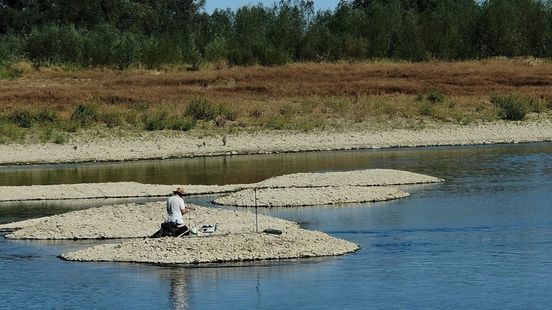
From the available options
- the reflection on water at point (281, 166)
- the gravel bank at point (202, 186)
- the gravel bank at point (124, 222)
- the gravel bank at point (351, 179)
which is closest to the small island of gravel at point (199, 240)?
the gravel bank at point (124, 222)

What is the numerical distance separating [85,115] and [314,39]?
86.0ft

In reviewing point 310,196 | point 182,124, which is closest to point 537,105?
point 182,124

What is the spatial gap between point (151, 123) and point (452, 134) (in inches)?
598

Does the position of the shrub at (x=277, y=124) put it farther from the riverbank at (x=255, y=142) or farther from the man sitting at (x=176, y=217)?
the man sitting at (x=176, y=217)

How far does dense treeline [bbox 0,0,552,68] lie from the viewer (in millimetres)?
79312

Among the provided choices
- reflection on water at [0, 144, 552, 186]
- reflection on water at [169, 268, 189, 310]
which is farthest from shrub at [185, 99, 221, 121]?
reflection on water at [169, 268, 189, 310]

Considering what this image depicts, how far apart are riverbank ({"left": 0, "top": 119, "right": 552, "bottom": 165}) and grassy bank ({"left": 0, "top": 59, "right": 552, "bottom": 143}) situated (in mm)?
1219

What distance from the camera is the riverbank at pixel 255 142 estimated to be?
2157 inches

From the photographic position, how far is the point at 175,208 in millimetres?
27812

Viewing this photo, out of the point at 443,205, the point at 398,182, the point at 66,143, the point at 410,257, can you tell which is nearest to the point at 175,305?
the point at 410,257

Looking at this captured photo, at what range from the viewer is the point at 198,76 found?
72.3 m

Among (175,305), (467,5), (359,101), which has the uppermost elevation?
(467,5)

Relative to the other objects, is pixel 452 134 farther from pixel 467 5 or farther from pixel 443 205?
pixel 467 5

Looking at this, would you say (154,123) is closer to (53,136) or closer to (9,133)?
(53,136)
